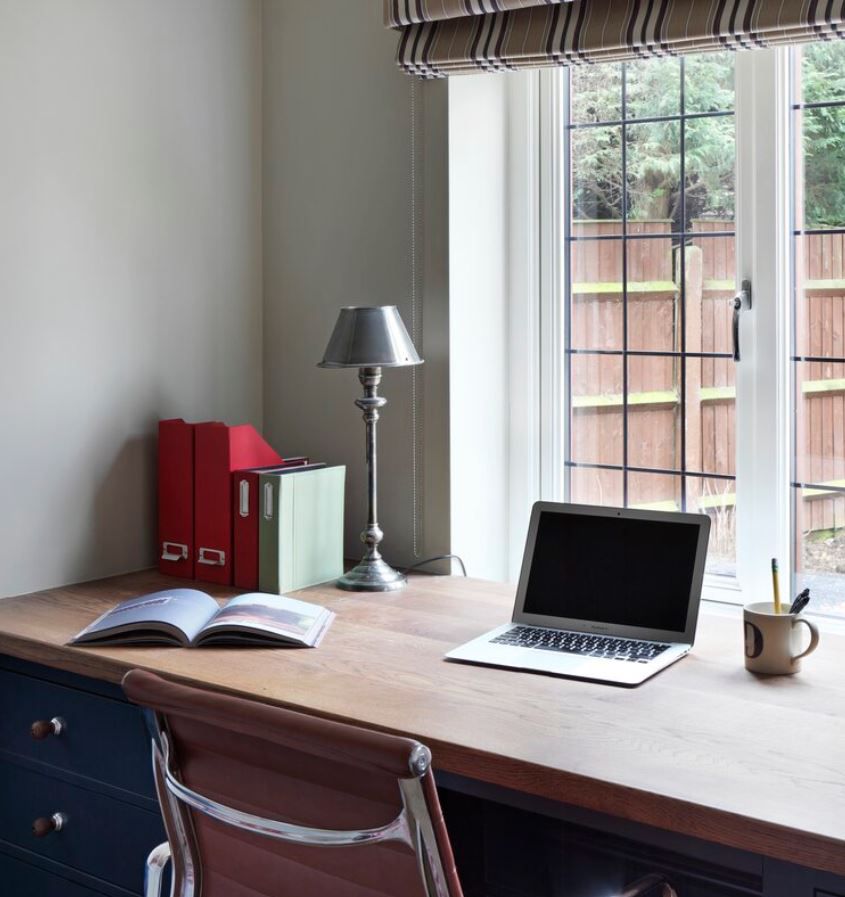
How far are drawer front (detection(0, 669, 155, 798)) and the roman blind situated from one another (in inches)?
51.6

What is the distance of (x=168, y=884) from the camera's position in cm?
179

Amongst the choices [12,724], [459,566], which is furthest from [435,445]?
[12,724]

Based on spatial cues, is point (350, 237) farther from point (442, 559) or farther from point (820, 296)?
point (820, 296)

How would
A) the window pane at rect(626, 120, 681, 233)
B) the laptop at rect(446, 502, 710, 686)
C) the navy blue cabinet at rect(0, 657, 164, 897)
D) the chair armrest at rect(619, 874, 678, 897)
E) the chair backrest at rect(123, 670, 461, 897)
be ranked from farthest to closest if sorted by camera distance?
the window pane at rect(626, 120, 681, 233) → the navy blue cabinet at rect(0, 657, 164, 897) → the laptop at rect(446, 502, 710, 686) → the chair armrest at rect(619, 874, 678, 897) → the chair backrest at rect(123, 670, 461, 897)

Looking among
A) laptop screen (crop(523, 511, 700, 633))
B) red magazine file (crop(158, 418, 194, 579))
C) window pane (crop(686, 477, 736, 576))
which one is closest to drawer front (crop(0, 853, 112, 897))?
red magazine file (crop(158, 418, 194, 579))

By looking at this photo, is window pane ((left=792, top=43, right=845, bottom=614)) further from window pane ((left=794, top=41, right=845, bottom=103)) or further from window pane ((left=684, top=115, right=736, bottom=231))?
window pane ((left=684, top=115, right=736, bottom=231))

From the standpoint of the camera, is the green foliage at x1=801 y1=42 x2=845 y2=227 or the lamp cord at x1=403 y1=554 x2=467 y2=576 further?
the lamp cord at x1=403 y1=554 x2=467 y2=576

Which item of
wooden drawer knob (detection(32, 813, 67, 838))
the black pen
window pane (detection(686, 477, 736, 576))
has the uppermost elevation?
window pane (detection(686, 477, 736, 576))

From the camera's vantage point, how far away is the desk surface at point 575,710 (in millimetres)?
1195

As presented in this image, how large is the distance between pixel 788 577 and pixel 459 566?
646 millimetres

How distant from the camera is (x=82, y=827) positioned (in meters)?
1.88

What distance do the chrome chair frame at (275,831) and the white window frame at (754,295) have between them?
801 millimetres

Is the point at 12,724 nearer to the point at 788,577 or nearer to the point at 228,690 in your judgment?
the point at 228,690

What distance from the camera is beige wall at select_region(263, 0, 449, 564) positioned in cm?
227
